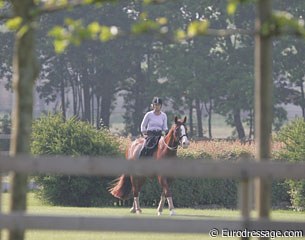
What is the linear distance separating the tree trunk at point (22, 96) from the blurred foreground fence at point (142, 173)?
0.62 meters

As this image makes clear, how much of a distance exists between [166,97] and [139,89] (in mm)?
2751

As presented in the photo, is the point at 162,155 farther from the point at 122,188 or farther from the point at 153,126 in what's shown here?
the point at 122,188

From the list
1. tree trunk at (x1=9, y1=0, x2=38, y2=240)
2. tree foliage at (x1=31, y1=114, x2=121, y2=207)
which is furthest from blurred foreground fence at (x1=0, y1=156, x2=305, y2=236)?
tree foliage at (x1=31, y1=114, x2=121, y2=207)

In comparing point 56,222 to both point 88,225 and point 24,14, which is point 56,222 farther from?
point 24,14

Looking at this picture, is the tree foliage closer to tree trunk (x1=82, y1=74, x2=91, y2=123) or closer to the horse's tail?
the horse's tail

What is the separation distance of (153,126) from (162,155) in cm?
71

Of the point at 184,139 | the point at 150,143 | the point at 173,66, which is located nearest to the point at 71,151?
the point at 150,143

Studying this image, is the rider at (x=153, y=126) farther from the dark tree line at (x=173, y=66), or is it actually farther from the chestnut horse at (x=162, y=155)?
the dark tree line at (x=173, y=66)

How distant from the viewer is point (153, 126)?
74.5 ft

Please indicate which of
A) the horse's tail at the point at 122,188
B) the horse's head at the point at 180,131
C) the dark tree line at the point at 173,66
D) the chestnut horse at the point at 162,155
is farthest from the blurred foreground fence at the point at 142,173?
the dark tree line at the point at 173,66

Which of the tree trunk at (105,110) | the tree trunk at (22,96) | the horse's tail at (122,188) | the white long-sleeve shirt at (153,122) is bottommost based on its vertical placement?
the horse's tail at (122,188)

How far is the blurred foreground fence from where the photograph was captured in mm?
7898

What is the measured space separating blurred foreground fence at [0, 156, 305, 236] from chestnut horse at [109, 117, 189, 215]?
13374mm

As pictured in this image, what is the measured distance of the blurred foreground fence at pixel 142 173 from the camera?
790 cm
